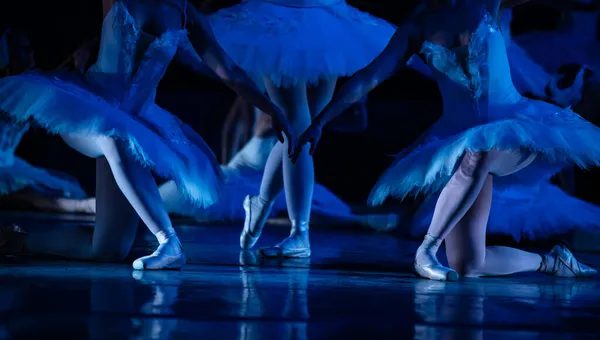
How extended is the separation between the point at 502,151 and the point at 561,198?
4.33ft

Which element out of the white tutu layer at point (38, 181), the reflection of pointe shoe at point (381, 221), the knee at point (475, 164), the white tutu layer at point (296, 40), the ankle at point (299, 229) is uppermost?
the white tutu layer at point (296, 40)

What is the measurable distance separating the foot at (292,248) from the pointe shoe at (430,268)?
622 millimetres

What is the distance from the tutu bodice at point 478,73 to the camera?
272 centimetres

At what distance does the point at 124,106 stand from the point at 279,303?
929mm

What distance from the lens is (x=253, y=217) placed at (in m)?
3.45

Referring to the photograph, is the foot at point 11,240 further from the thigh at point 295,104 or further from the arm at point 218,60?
the thigh at point 295,104

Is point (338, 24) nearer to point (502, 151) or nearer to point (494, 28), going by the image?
point (494, 28)

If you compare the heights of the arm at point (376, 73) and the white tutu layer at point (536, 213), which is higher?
the arm at point (376, 73)

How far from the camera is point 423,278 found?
2688mm

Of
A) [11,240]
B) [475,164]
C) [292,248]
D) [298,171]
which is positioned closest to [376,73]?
[475,164]

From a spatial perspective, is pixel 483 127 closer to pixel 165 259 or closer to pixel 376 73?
pixel 376 73

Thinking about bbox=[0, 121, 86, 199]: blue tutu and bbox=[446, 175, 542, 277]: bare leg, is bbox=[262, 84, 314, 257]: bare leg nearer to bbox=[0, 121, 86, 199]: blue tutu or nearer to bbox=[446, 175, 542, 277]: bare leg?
bbox=[446, 175, 542, 277]: bare leg

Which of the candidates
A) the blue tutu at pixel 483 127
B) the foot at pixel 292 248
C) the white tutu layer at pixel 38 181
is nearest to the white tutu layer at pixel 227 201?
the foot at pixel 292 248

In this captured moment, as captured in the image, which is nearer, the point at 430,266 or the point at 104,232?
the point at 430,266
